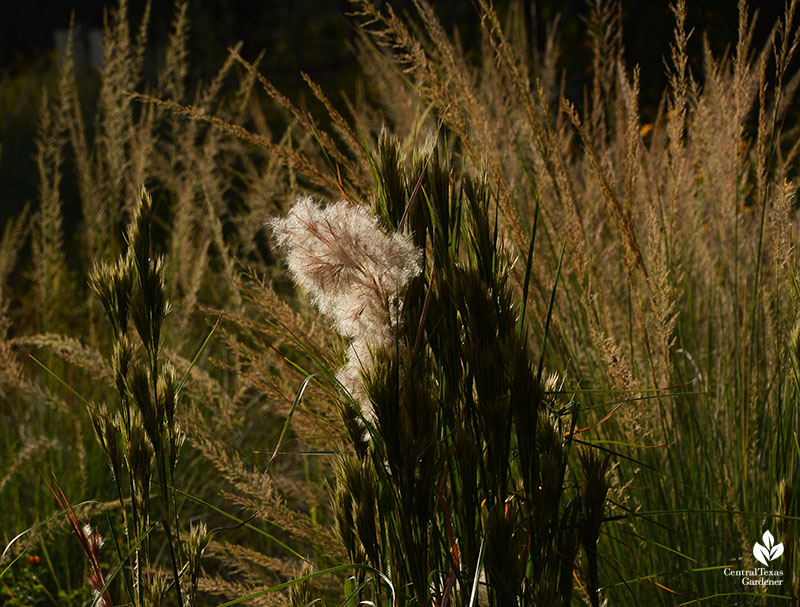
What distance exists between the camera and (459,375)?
0.94 metres

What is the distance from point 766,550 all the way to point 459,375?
0.78 metres

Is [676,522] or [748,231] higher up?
[748,231]

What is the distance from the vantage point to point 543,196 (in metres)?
2.00

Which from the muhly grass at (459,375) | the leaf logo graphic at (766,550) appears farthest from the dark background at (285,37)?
the leaf logo graphic at (766,550)

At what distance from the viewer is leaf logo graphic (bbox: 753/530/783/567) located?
136 centimetres

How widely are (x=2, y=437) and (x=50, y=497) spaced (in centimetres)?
60

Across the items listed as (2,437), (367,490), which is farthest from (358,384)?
(2,437)

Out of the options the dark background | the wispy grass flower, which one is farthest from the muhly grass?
the dark background

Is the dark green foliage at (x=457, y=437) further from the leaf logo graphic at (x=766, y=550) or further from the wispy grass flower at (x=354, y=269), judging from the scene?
the leaf logo graphic at (x=766, y=550)

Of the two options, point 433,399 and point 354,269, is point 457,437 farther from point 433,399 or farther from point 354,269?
point 354,269

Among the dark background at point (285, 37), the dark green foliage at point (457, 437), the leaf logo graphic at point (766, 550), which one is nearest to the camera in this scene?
the dark green foliage at point (457, 437)

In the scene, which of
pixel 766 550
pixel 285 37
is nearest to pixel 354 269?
pixel 766 550

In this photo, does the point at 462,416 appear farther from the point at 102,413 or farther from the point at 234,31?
the point at 234,31

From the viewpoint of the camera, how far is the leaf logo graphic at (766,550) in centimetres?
136
